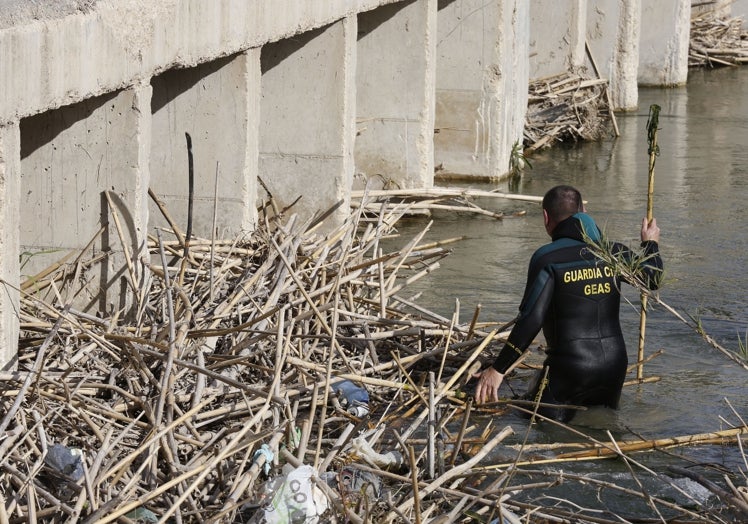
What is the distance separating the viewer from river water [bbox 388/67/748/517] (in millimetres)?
7008

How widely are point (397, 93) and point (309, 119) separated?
6.85 ft

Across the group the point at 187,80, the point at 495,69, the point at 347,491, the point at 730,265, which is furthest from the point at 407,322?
the point at 495,69

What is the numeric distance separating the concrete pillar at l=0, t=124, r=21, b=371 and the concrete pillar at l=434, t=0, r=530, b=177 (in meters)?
8.13

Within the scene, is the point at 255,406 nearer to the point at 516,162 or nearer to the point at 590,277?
the point at 590,277

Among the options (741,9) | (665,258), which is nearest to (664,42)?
(741,9)

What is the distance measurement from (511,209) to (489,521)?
7792 millimetres

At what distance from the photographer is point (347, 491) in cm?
550

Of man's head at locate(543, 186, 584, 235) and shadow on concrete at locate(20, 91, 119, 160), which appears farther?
shadow on concrete at locate(20, 91, 119, 160)

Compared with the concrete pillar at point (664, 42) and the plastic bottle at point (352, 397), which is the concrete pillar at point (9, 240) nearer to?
the plastic bottle at point (352, 397)

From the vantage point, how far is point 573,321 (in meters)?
6.79

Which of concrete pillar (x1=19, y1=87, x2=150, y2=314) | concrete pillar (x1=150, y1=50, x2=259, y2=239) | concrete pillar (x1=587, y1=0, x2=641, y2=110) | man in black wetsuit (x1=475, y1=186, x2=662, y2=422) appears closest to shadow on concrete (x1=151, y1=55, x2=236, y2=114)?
A: concrete pillar (x1=150, y1=50, x2=259, y2=239)

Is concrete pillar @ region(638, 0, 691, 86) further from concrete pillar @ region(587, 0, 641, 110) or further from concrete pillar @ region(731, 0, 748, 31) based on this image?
concrete pillar @ region(731, 0, 748, 31)

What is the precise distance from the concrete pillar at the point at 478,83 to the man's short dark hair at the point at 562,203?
686cm

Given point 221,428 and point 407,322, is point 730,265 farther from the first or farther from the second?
point 221,428
